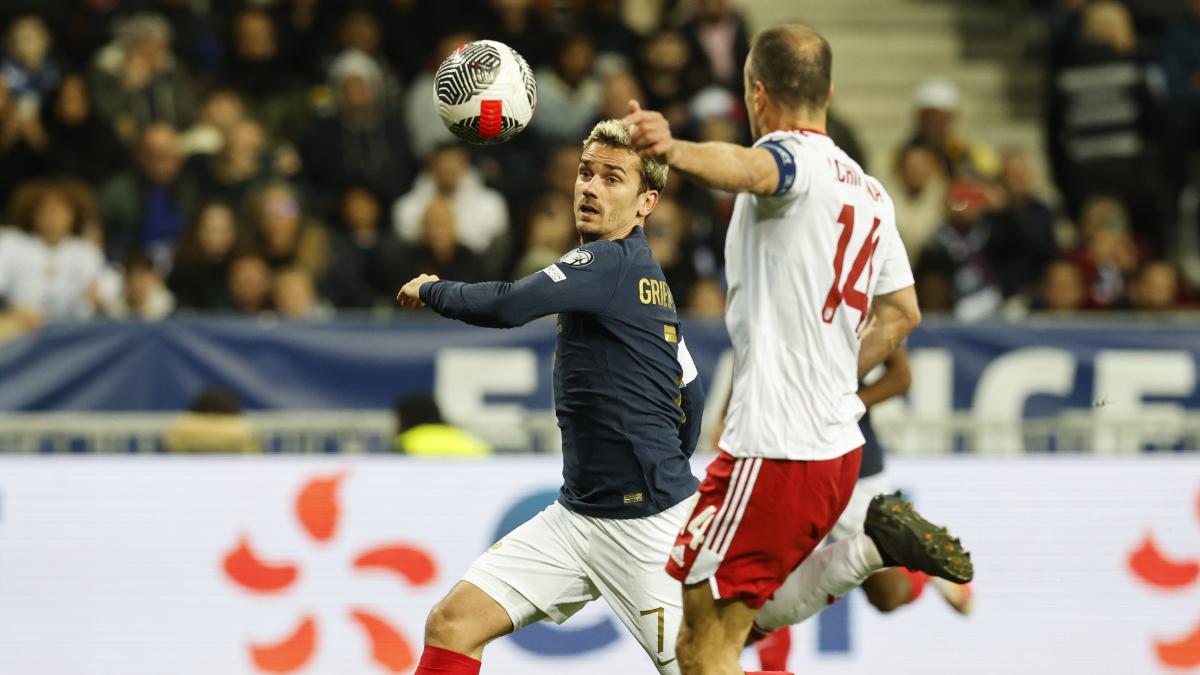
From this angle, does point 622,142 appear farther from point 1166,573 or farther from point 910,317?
point 1166,573

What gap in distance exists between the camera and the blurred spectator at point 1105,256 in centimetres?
1288

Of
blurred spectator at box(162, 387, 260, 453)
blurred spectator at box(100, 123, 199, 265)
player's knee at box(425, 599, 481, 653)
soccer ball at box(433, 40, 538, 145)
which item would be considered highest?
soccer ball at box(433, 40, 538, 145)

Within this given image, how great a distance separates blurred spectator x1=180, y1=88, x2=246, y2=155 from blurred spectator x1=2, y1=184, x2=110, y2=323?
1400mm

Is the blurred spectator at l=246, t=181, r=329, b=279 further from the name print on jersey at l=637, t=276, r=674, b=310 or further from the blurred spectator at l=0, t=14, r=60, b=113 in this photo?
the name print on jersey at l=637, t=276, r=674, b=310

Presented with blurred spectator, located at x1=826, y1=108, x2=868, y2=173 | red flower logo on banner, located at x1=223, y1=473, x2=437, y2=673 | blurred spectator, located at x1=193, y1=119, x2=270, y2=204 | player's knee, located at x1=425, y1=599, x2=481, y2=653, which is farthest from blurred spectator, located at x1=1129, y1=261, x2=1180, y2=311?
player's knee, located at x1=425, y1=599, x2=481, y2=653

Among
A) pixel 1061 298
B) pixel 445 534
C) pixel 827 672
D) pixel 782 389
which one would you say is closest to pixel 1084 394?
pixel 1061 298

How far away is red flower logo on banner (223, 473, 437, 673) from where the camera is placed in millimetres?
7906

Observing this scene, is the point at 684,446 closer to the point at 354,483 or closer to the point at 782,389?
the point at 782,389

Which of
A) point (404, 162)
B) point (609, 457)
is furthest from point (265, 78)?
point (609, 457)

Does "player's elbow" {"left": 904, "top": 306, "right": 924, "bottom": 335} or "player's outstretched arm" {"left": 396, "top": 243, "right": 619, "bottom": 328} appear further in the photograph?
"player's elbow" {"left": 904, "top": 306, "right": 924, "bottom": 335}

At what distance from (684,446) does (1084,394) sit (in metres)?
5.55

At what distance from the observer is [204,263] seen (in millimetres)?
11766

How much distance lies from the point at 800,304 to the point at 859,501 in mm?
2338

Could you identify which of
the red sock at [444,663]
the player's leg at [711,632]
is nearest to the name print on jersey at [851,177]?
the player's leg at [711,632]
